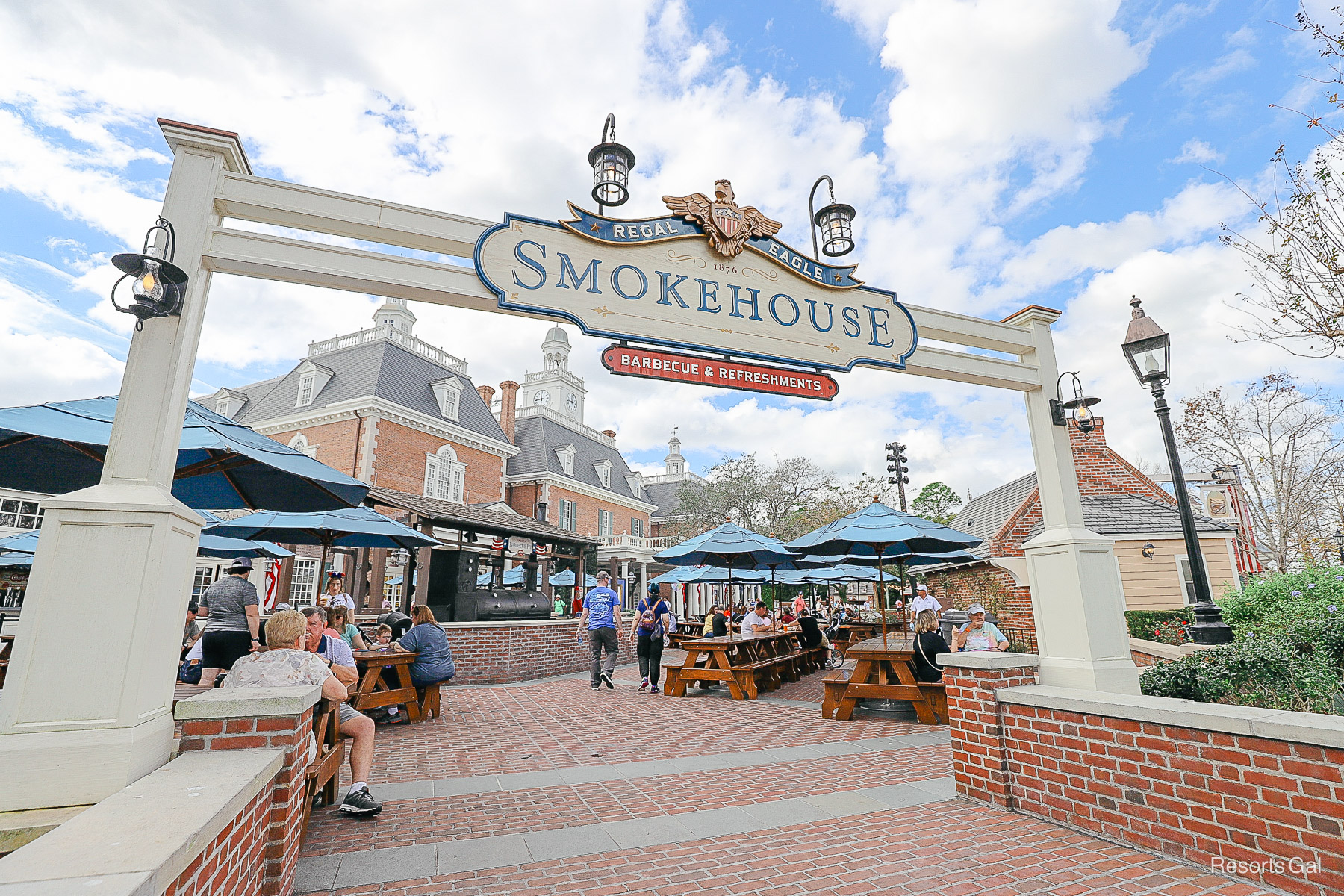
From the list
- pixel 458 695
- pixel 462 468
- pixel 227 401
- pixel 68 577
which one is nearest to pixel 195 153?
pixel 68 577

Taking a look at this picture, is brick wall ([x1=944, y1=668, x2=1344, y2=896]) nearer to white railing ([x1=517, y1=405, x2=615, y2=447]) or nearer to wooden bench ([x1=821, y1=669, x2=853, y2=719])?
wooden bench ([x1=821, y1=669, x2=853, y2=719])

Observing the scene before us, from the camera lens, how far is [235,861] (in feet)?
8.01

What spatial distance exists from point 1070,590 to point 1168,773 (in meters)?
1.53

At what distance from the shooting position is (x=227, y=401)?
29.9m

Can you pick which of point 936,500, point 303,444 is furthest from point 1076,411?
point 936,500

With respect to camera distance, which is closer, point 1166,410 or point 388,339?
point 1166,410

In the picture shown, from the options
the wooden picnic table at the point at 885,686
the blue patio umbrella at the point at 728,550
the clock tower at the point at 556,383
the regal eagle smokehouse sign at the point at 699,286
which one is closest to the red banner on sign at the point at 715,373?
the regal eagle smokehouse sign at the point at 699,286

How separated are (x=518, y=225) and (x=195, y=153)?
6.13 ft

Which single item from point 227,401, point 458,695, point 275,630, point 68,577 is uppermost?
point 227,401

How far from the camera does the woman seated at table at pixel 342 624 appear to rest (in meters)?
7.42

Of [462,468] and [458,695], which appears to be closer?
[458,695]

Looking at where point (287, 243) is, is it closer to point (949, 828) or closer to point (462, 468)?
point (949, 828)

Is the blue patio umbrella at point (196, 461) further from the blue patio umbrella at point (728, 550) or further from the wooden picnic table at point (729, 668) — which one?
the wooden picnic table at point (729, 668)

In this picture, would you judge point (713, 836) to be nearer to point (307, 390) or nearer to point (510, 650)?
point (510, 650)
